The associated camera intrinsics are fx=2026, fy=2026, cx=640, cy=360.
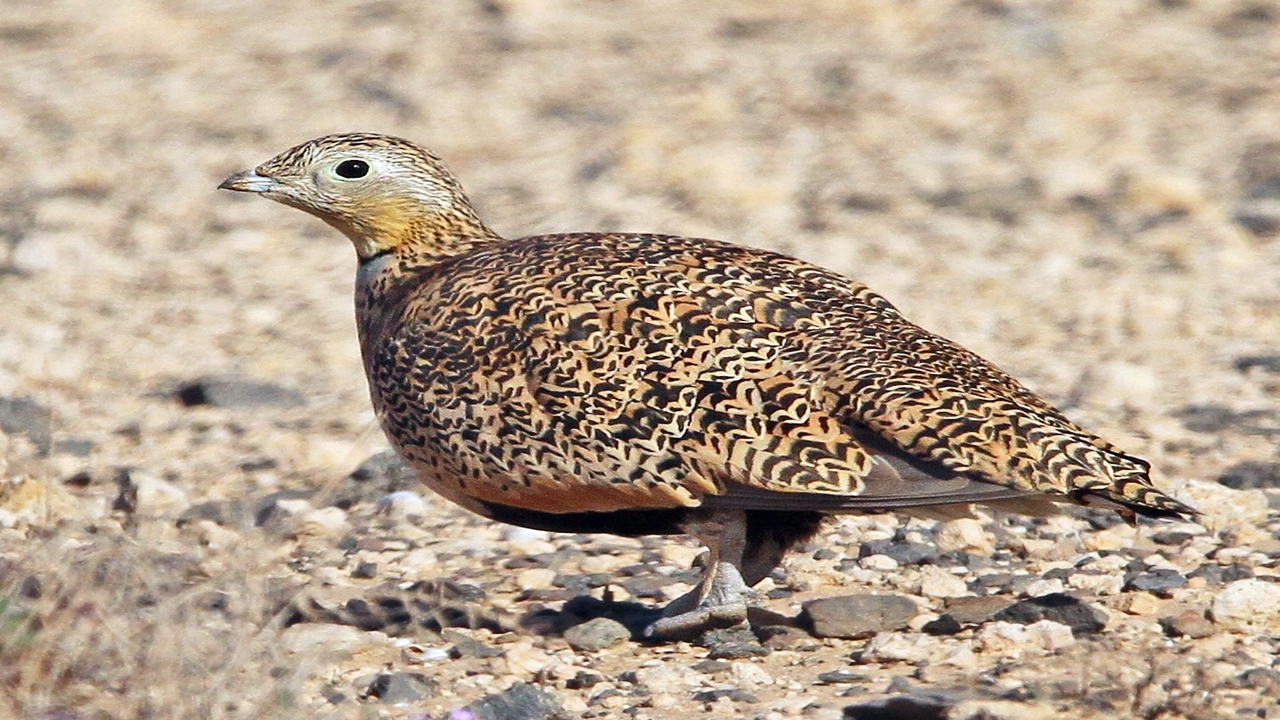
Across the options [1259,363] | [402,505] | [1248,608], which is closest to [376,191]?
[402,505]

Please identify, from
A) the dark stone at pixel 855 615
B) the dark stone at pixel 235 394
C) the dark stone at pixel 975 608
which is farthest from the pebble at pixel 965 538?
the dark stone at pixel 235 394

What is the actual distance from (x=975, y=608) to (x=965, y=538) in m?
0.60

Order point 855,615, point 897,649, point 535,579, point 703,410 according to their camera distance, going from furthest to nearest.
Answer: point 535,579 < point 855,615 < point 897,649 < point 703,410

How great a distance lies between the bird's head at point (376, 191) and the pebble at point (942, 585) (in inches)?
66.4

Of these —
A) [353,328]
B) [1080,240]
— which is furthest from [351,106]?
[1080,240]

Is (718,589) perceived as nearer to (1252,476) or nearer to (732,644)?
(732,644)

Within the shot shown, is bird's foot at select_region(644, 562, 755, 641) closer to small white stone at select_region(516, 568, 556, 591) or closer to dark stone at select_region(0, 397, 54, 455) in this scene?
small white stone at select_region(516, 568, 556, 591)

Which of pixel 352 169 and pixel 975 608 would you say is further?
pixel 352 169

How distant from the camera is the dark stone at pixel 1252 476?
639 cm

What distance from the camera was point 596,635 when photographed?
5.21 meters

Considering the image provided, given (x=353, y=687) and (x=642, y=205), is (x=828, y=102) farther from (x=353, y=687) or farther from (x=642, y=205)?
(x=353, y=687)

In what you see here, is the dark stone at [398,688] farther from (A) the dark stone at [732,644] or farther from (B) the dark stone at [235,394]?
(B) the dark stone at [235,394]

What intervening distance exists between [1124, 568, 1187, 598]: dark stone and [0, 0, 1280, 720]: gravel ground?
22 millimetres

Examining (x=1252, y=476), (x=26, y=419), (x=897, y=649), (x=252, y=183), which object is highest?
(x=252, y=183)
